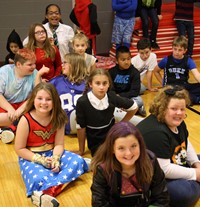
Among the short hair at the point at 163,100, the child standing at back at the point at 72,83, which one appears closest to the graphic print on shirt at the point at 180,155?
the short hair at the point at 163,100

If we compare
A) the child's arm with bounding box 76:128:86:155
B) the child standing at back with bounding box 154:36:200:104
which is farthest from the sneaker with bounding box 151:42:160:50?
the child's arm with bounding box 76:128:86:155

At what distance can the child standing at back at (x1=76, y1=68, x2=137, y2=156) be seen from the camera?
2877 millimetres

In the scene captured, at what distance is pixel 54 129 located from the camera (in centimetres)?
264

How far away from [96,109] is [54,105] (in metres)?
0.40

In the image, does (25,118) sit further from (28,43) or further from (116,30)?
(116,30)

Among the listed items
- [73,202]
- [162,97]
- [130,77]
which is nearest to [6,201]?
[73,202]

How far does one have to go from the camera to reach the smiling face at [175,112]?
220cm

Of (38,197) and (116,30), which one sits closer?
(38,197)

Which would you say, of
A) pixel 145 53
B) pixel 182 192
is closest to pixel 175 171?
pixel 182 192

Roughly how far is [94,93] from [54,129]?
0.46m

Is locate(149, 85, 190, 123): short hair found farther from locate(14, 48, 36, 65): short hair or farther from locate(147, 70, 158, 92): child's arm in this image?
locate(147, 70, 158, 92): child's arm

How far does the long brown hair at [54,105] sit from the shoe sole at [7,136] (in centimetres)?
62

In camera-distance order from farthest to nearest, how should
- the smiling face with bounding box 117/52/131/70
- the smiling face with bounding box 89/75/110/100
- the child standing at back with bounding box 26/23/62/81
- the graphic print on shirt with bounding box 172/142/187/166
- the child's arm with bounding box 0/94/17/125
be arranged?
the child standing at back with bounding box 26/23/62/81 → the smiling face with bounding box 117/52/131/70 → the child's arm with bounding box 0/94/17/125 → the smiling face with bounding box 89/75/110/100 → the graphic print on shirt with bounding box 172/142/187/166

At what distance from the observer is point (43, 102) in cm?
254
